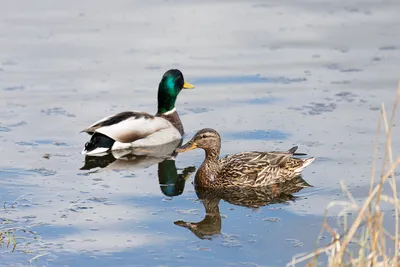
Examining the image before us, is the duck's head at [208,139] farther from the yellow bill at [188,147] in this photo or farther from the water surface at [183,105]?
the water surface at [183,105]

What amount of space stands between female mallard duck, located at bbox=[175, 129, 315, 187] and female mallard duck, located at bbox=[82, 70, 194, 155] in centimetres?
154

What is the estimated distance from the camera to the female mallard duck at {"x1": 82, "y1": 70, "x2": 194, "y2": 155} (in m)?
11.1

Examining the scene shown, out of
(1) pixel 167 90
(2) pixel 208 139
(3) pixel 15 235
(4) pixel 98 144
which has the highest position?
(1) pixel 167 90

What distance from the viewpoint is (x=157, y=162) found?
1079 cm

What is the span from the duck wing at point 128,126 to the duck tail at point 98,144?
0.07m

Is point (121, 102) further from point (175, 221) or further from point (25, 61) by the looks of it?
point (175, 221)

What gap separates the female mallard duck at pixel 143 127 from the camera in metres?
11.1

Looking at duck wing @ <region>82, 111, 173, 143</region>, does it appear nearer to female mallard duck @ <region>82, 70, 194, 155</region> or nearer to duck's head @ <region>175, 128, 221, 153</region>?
female mallard duck @ <region>82, 70, 194, 155</region>

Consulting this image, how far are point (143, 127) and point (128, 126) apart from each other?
321 mm

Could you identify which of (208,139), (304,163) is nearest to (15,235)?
(208,139)

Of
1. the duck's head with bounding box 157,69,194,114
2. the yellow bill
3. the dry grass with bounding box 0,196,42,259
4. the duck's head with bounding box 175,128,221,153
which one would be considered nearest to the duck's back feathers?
the duck's head with bounding box 175,128,221,153

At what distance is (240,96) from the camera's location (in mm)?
12578

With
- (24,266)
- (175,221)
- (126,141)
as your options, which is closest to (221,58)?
(126,141)

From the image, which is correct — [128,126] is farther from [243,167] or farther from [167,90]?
[243,167]
